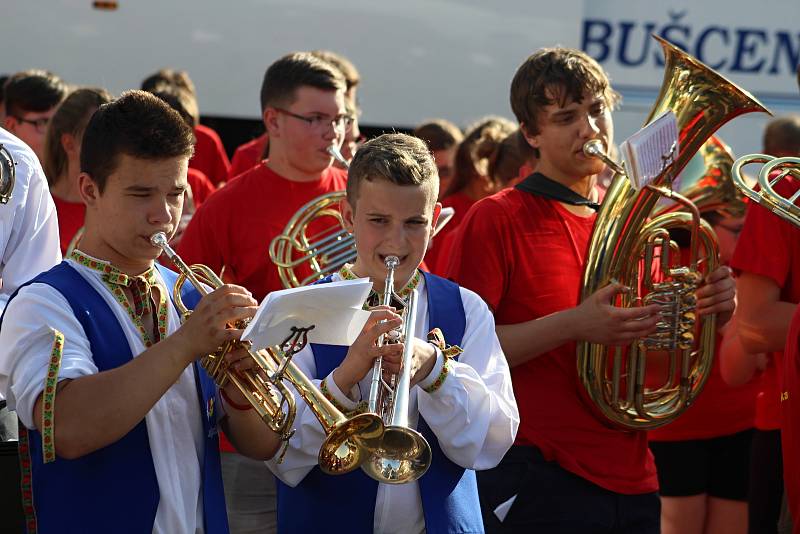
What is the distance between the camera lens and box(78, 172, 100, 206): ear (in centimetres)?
266

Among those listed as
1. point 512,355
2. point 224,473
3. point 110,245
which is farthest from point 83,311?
point 224,473

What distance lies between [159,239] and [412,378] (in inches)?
24.5

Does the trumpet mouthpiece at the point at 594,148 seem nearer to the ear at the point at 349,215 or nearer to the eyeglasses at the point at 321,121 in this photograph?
the ear at the point at 349,215

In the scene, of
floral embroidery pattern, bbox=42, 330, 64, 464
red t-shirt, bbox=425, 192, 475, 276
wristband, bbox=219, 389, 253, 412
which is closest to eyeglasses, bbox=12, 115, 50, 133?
red t-shirt, bbox=425, 192, 475, 276

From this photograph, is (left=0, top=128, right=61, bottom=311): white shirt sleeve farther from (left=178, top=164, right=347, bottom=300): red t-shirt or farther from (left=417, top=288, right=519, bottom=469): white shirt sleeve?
(left=417, top=288, right=519, bottom=469): white shirt sleeve

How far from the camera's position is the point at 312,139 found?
4.33 meters

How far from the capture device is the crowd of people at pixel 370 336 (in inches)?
99.0

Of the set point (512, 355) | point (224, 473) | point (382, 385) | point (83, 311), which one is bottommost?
point (224, 473)

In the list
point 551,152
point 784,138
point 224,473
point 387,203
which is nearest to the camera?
point 387,203

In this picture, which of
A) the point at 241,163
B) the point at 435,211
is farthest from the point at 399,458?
the point at 241,163

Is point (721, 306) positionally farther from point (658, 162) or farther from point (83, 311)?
point (83, 311)

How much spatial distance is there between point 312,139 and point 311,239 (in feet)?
1.29

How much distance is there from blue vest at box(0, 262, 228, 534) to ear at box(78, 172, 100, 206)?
0.55 ft

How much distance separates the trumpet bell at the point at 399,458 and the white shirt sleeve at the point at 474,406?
0.87 feet
